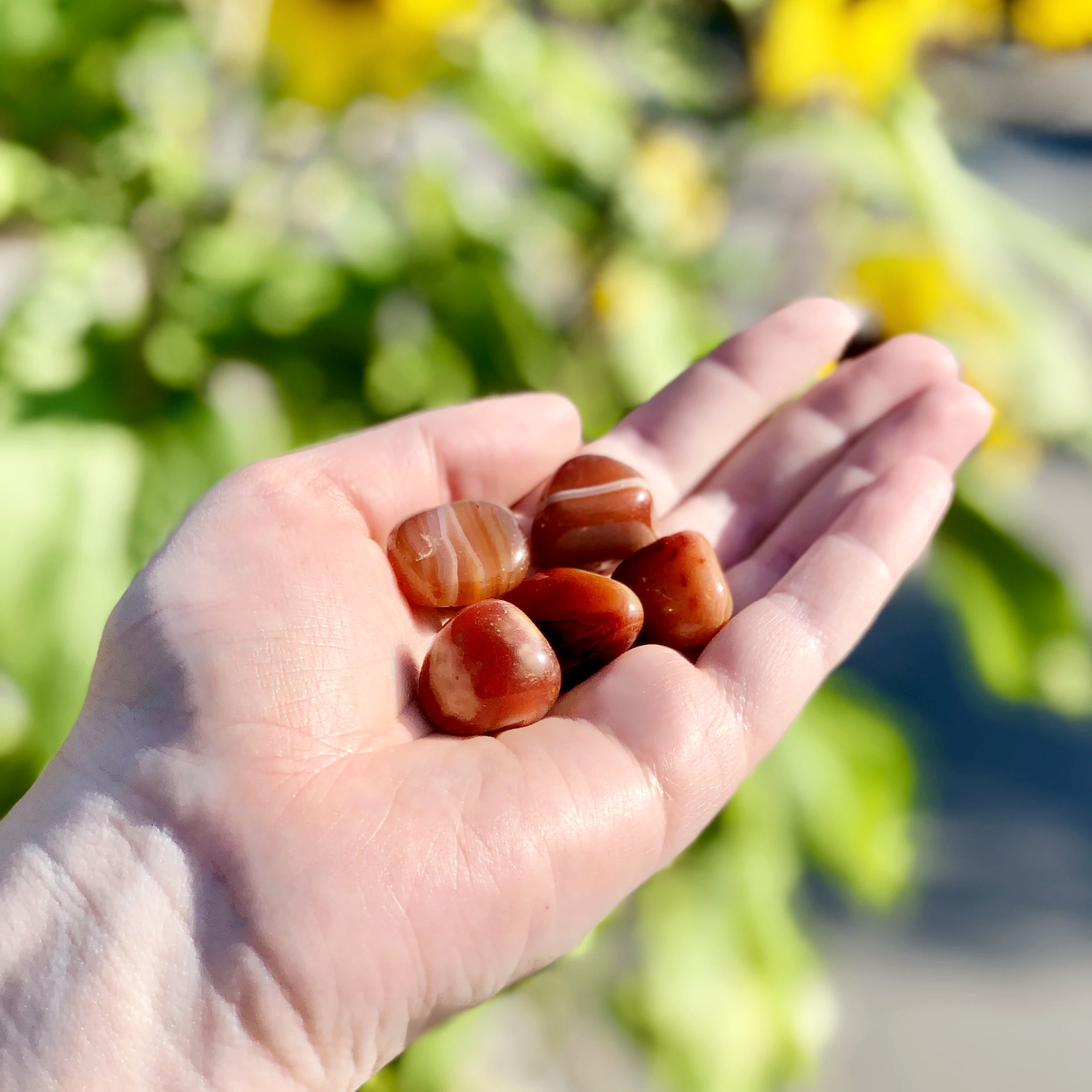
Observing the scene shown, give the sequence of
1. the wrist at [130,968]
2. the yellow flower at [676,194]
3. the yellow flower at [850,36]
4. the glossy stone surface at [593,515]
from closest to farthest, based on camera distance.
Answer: the wrist at [130,968], the glossy stone surface at [593,515], the yellow flower at [850,36], the yellow flower at [676,194]

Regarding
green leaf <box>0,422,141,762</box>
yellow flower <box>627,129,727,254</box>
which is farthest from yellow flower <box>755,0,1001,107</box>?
green leaf <box>0,422,141,762</box>

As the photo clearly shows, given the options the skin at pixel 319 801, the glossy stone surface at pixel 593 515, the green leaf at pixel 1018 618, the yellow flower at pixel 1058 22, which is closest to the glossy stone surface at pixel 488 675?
the skin at pixel 319 801

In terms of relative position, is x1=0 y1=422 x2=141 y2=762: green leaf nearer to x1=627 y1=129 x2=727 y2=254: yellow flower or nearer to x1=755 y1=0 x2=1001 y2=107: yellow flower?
x1=627 y1=129 x2=727 y2=254: yellow flower

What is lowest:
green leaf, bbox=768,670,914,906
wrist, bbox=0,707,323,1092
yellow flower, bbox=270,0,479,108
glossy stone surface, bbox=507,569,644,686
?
green leaf, bbox=768,670,914,906

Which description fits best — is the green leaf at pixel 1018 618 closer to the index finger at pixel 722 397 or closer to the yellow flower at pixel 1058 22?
the index finger at pixel 722 397

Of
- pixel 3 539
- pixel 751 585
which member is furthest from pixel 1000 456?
pixel 3 539

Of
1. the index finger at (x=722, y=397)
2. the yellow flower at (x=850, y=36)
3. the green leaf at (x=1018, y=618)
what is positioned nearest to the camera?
the index finger at (x=722, y=397)

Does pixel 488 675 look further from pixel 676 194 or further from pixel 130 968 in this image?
pixel 676 194

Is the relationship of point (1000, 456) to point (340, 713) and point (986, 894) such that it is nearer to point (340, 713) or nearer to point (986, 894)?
point (986, 894)
